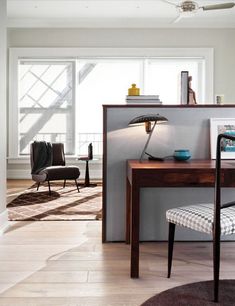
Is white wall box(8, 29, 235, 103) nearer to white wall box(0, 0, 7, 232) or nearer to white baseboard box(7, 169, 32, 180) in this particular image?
white baseboard box(7, 169, 32, 180)

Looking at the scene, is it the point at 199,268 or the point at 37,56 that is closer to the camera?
the point at 199,268

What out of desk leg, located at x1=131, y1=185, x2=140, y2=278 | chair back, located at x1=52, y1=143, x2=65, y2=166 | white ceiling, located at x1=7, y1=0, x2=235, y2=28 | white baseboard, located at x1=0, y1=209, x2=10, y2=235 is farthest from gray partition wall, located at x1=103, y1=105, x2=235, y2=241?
white ceiling, located at x1=7, y1=0, x2=235, y2=28

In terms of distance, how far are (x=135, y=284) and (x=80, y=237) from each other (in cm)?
116

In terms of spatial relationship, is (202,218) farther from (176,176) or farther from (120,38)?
(120,38)

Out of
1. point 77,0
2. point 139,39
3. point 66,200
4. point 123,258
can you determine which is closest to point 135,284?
point 123,258

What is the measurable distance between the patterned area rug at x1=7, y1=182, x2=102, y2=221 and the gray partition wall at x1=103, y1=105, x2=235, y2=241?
990 mm

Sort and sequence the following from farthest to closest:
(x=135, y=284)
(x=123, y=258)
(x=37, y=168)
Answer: (x=37, y=168) < (x=123, y=258) < (x=135, y=284)

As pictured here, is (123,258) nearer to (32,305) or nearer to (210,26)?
(32,305)

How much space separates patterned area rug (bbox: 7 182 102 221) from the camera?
4391mm

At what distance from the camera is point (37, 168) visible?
19.3ft

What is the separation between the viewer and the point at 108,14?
7.20 metres

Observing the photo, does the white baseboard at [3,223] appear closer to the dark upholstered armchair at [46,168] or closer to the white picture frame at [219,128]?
the dark upholstered armchair at [46,168]

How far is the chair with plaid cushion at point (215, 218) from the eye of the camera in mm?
2248

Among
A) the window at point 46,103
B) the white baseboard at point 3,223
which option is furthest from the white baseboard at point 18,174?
the white baseboard at point 3,223
